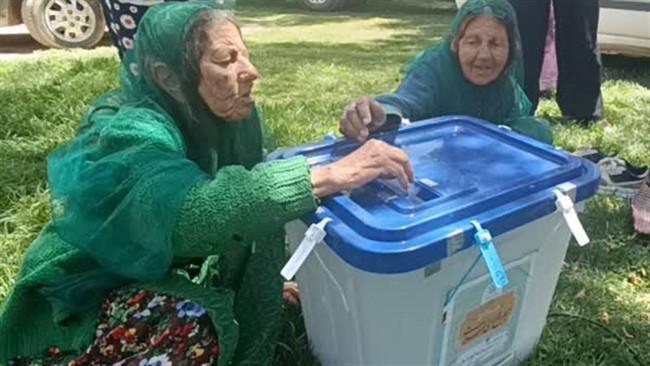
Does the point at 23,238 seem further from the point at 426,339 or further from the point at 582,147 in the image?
the point at 582,147

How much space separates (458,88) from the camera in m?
2.20

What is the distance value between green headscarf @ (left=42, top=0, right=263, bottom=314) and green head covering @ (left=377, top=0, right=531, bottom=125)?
0.79 m

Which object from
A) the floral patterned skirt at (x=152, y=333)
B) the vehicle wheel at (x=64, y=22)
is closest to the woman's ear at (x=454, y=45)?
the floral patterned skirt at (x=152, y=333)

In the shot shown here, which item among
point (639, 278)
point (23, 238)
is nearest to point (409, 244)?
point (639, 278)

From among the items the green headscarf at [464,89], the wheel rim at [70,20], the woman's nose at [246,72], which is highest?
the woman's nose at [246,72]

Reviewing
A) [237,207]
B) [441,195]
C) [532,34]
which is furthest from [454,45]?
[532,34]

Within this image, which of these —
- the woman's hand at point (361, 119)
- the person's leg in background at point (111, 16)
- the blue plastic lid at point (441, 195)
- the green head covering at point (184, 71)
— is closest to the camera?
the blue plastic lid at point (441, 195)

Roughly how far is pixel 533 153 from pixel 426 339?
1.67 feet

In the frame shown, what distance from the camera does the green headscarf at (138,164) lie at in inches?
50.1

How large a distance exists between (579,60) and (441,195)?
8.54 ft

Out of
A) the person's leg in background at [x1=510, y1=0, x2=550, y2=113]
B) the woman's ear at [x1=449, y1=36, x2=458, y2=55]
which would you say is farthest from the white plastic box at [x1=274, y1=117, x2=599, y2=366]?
the person's leg in background at [x1=510, y1=0, x2=550, y2=113]

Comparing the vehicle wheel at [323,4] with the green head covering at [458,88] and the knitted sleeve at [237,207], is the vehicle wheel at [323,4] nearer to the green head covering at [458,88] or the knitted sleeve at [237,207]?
the green head covering at [458,88]

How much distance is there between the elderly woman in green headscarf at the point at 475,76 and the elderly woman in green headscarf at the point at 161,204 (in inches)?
28.2

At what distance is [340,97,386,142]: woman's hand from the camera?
1712 mm
